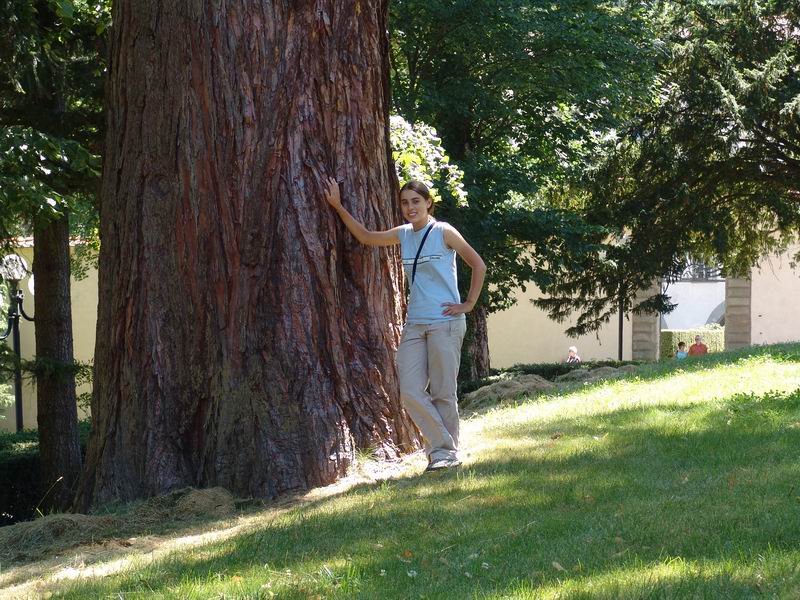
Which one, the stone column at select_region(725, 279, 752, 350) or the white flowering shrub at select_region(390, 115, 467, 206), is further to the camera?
the stone column at select_region(725, 279, 752, 350)

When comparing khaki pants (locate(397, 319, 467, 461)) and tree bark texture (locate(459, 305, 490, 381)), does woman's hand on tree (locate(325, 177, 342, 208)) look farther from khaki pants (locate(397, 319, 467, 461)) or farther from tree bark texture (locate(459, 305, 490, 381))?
tree bark texture (locate(459, 305, 490, 381))

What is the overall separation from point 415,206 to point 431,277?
0.47 m

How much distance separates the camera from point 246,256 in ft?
23.7

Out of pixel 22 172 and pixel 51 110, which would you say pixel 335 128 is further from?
pixel 51 110

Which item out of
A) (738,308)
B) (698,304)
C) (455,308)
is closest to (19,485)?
(455,308)

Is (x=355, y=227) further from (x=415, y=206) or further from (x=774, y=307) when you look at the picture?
(x=774, y=307)

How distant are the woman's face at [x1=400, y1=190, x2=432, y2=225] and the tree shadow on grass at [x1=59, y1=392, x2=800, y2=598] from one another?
1648mm

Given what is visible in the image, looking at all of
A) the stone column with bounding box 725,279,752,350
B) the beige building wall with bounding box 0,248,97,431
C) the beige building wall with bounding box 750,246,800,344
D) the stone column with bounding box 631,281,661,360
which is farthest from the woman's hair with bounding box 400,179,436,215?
the beige building wall with bounding box 750,246,800,344

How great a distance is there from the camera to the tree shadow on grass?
173 inches

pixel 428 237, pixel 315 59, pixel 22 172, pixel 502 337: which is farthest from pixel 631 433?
pixel 502 337

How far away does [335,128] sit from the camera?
743 centimetres

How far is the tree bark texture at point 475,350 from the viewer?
23.2 meters

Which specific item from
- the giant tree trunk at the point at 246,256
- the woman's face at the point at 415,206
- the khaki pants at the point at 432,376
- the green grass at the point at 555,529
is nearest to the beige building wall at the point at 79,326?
the giant tree trunk at the point at 246,256

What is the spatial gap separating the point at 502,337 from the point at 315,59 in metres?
30.6
